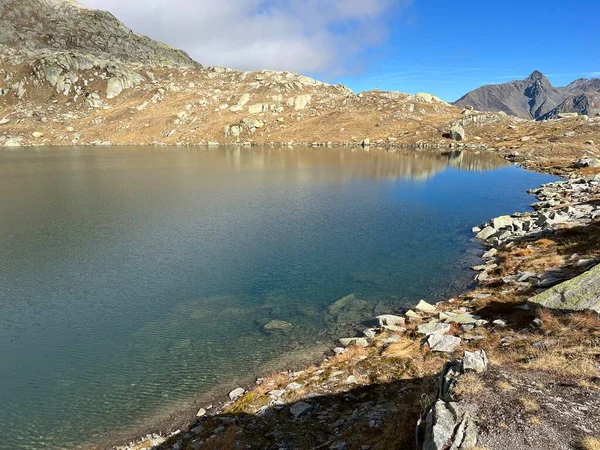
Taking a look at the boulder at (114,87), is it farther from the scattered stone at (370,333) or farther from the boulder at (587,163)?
the scattered stone at (370,333)

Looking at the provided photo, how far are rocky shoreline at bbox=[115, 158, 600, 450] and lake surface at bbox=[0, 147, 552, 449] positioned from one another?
2.39m

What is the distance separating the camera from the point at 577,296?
53.8 ft

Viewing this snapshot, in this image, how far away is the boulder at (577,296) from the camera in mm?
15735

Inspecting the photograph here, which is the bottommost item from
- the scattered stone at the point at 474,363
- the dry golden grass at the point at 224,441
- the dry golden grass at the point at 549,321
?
the dry golden grass at the point at 224,441

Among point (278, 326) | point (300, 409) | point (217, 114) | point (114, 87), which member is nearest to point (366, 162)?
point (278, 326)

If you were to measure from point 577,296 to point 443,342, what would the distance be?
597 centimetres

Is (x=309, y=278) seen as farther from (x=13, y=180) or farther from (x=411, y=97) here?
(x=411, y=97)

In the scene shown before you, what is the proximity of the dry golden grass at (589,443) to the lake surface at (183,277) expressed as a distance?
14.5m

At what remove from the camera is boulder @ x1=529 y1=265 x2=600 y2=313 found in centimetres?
1574

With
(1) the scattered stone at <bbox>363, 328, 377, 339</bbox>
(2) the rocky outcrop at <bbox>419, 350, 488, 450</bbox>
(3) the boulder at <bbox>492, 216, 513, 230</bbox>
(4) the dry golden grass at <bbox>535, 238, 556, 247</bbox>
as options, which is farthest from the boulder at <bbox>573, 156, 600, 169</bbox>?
(2) the rocky outcrop at <bbox>419, 350, 488, 450</bbox>

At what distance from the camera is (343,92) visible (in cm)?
18988

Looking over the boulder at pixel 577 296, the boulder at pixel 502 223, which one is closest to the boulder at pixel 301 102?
the boulder at pixel 502 223

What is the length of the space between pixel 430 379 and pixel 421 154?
351 ft

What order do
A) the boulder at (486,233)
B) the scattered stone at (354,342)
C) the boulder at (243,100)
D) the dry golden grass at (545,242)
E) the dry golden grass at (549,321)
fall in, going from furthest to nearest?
the boulder at (243,100)
the boulder at (486,233)
the dry golden grass at (545,242)
the scattered stone at (354,342)
the dry golden grass at (549,321)
